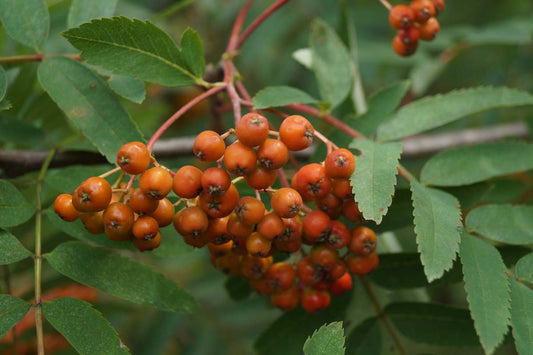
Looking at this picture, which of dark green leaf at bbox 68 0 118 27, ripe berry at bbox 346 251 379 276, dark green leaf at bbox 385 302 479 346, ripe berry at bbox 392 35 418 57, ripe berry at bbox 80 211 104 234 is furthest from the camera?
ripe berry at bbox 392 35 418 57

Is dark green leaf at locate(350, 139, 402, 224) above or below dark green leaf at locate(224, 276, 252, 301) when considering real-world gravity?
above

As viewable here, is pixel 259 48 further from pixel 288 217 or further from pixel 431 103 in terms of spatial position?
pixel 288 217

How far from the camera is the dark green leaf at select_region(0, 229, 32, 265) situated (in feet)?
4.40

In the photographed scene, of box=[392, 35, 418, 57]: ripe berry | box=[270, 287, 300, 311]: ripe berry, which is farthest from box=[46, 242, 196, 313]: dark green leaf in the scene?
box=[392, 35, 418, 57]: ripe berry

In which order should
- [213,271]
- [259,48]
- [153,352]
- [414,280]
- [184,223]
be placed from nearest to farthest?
[184,223] → [414,280] → [153,352] → [213,271] → [259,48]

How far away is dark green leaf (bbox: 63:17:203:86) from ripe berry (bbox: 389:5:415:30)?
676mm

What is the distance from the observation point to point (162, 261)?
10.6 feet

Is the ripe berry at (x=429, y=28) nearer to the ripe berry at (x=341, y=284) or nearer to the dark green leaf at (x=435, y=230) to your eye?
the dark green leaf at (x=435, y=230)

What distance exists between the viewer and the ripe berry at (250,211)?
1275 mm

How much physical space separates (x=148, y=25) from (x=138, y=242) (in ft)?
1.88

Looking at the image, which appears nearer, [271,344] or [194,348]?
[271,344]

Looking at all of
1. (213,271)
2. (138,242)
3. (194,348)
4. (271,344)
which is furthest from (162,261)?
(138,242)

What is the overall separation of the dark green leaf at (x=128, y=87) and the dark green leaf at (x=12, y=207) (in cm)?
40

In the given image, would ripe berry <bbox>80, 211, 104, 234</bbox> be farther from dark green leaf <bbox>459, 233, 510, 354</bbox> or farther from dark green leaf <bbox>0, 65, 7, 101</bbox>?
dark green leaf <bbox>459, 233, 510, 354</bbox>
